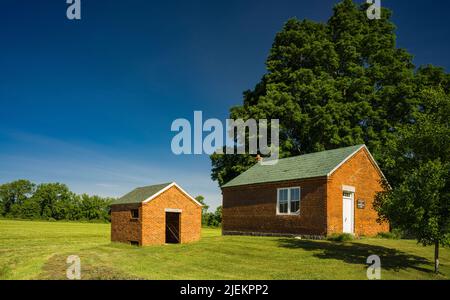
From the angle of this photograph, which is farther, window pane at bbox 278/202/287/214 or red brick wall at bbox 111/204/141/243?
red brick wall at bbox 111/204/141/243

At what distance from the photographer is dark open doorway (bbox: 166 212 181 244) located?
3237 cm

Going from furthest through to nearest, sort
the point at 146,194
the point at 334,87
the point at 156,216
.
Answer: the point at 334,87
the point at 146,194
the point at 156,216

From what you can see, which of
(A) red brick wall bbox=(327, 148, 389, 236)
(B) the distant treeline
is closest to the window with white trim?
(A) red brick wall bbox=(327, 148, 389, 236)

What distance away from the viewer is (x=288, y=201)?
28.8 meters

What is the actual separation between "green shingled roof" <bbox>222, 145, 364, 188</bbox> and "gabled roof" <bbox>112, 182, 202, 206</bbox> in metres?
5.81

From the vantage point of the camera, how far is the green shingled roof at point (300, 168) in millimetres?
27447

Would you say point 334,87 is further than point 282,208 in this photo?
Yes

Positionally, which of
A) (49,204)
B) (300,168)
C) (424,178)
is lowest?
(49,204)

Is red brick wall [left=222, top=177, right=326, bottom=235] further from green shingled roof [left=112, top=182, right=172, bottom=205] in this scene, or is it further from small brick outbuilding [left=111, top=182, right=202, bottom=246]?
green shingled roof [left=112, top=182, right=172, bottom=205]

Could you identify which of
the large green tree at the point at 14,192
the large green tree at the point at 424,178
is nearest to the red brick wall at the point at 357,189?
the large green tree at the point at 424,178

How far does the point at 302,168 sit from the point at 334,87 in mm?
16415

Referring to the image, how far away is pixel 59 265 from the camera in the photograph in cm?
1842

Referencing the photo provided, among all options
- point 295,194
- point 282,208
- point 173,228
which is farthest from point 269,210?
point 173,228

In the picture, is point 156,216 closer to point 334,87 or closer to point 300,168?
point 300,168
